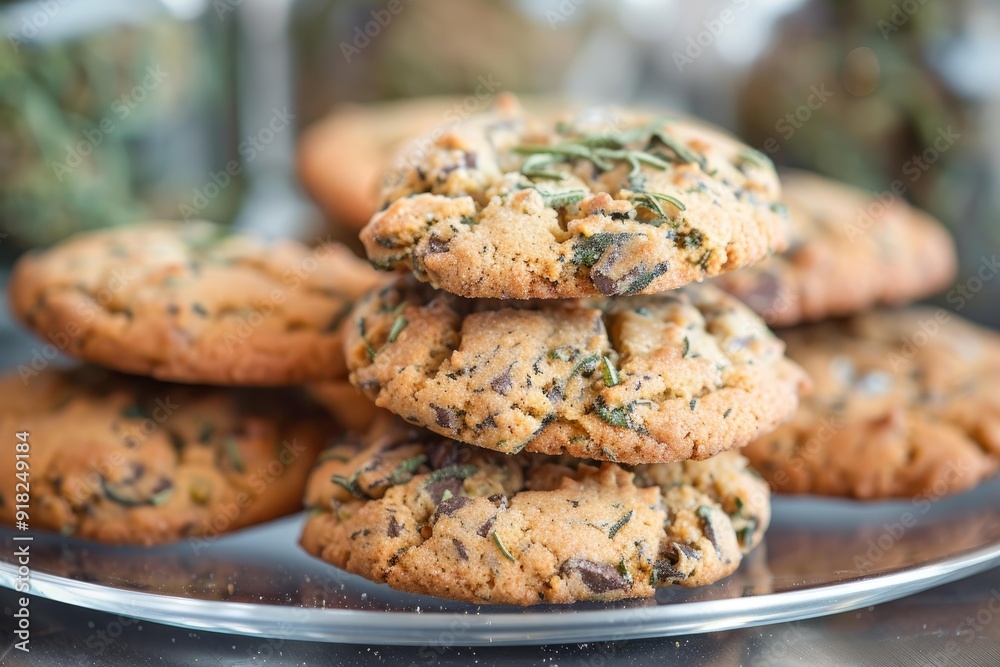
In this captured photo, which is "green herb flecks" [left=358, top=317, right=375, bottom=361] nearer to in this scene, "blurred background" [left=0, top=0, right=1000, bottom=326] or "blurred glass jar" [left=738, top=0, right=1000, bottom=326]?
"blurred background" [left=0, top=0, right=1000, bottom=326]

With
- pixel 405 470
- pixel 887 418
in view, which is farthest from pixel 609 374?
pixel 887 418

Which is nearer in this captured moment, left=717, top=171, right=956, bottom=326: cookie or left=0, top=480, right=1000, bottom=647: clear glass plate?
left=0, top=480, right=1000, bottom=647: clear glass plate

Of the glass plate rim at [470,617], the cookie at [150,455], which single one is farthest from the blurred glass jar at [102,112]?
the glass plate rim at [470,617]

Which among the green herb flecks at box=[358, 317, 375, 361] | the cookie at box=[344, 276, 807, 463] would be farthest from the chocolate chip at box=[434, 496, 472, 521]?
the green herb flecks at box=[358, 317, 375, 361]

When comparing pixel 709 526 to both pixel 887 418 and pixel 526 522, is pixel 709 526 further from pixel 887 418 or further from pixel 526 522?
pixel 887 418

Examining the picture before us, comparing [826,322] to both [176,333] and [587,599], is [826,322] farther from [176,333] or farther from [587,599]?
[176,333]

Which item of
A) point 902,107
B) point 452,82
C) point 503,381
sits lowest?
point 452,82

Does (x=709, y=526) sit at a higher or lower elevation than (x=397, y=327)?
lower
